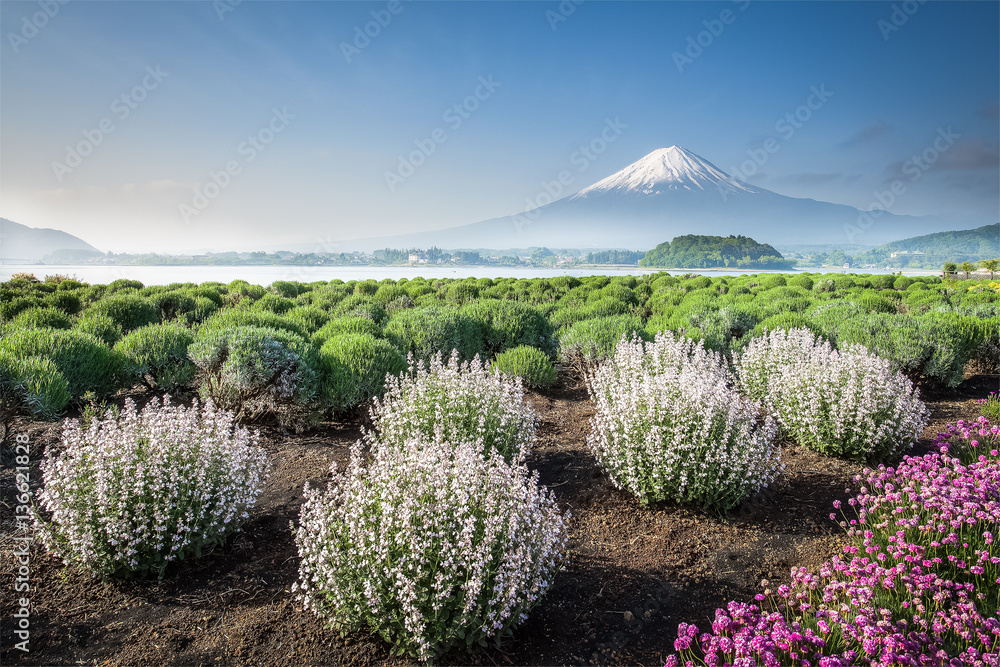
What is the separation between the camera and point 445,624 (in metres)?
2.61

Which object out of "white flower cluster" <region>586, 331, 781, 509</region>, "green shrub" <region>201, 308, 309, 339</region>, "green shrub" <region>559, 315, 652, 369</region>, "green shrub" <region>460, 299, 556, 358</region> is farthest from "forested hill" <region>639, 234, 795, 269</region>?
"white flower cluster" <region>586, 331, 781, 509</region>

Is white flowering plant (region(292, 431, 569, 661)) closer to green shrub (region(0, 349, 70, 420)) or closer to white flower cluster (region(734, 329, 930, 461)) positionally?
white flower cluster (region(734, 329, 930, 461))

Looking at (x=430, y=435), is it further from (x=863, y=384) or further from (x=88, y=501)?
(x=863, y=384)

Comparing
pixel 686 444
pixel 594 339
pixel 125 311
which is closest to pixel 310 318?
pixel 125 311

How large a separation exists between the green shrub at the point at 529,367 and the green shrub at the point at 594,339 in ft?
2.90

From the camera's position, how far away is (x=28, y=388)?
528 cm

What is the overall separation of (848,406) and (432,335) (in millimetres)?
5864

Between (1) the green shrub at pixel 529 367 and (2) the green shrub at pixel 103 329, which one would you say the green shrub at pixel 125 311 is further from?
(1) the green shrub at pixel 529 367

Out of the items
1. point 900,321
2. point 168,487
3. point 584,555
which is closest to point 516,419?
point 584,555

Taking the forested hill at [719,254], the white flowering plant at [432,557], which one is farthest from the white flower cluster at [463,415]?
the forested hill at [719,254]

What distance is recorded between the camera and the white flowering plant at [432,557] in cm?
255

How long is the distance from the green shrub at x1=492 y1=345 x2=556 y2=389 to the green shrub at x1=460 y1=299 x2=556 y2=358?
216cm

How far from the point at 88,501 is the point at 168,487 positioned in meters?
0.45

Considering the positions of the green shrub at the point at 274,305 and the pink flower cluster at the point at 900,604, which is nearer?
the pink flower cluster at the point at 900,604
